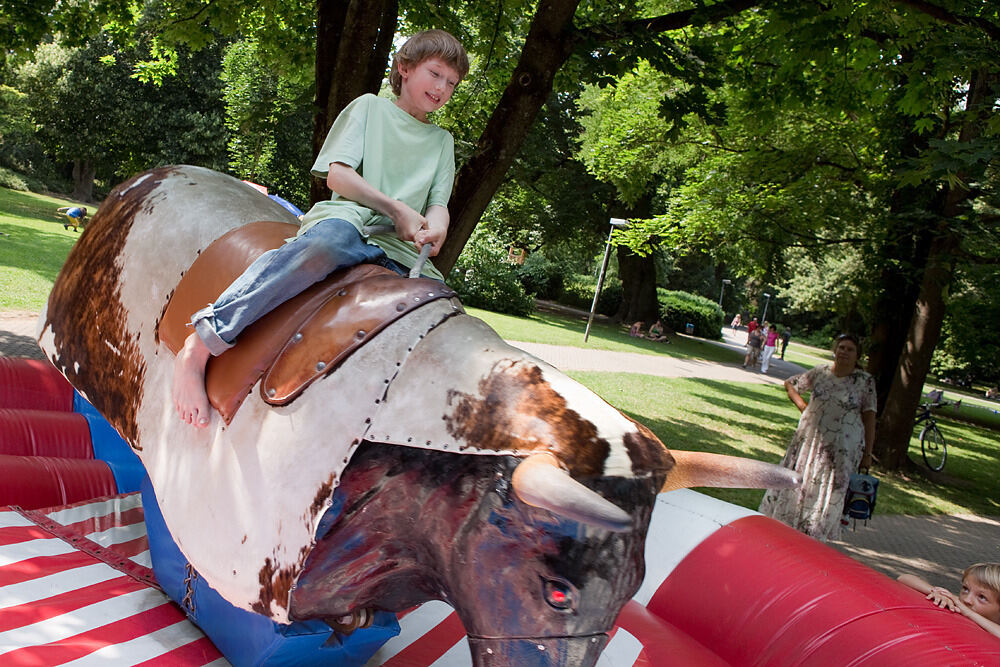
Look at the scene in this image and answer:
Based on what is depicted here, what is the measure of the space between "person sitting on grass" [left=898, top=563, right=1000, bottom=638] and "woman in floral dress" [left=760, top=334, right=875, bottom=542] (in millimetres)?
2850

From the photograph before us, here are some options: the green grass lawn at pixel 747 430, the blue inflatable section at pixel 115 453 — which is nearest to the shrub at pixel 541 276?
the green grass lawn at pixel 747 430

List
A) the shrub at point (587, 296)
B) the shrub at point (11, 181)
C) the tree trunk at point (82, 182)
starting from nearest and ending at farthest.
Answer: the shrub at point (11, 181), the shrub at point (587, 296), the tree trunk at point (82, 182)

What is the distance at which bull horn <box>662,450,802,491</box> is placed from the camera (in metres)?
2.01

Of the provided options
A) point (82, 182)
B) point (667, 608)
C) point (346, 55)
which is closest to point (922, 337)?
point (667, 608)

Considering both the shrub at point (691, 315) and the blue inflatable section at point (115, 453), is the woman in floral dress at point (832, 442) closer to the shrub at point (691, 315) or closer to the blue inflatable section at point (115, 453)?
the blue inflatable section at point (115, 453)

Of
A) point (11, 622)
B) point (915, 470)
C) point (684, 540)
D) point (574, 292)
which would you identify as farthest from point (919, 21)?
point (574, 292)

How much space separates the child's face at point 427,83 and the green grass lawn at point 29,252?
10.5 meters

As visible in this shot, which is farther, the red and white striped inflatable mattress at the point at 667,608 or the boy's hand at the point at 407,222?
the red and white striped inflatable mattress at the point at 667,608

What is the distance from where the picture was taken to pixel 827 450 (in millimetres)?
6461

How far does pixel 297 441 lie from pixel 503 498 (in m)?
0.64

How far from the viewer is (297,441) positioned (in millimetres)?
2102

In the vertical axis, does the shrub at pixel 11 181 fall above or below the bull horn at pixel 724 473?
below

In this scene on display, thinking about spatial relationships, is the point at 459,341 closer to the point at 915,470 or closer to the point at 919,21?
the point at 919,21

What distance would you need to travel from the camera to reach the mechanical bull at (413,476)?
1840 millimetres
